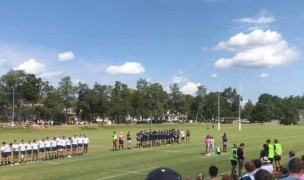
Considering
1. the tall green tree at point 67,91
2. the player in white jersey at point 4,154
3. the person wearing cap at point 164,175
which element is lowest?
the player in white jersey at point 4,154

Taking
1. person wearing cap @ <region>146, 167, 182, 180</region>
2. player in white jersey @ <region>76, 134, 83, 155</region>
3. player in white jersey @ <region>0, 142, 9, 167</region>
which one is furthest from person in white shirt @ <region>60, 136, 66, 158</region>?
person wearing cap @ <region>146, 167, 182, 180</region>

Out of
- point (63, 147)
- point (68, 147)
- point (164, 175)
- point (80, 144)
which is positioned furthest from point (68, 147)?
point (164, 175)

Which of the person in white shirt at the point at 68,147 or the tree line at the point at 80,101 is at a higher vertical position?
the tree line at the point at 80,101

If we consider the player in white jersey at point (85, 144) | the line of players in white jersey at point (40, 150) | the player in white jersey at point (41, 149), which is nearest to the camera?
the line of players in white jersey at point (40, 150)

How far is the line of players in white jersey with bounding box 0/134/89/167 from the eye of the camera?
3139 centimetres

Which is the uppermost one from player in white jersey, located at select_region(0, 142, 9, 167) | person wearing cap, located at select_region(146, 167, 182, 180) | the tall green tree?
the tall green tree

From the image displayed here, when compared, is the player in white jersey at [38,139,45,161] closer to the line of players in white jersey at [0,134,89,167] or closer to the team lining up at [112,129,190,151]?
the line of players in white jersey at [0,134,89,167]

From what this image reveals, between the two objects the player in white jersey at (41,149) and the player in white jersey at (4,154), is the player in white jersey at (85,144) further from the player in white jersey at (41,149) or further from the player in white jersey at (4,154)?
the player in white jersey at (4,154)

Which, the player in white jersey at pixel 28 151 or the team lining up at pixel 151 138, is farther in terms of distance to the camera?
the team lining up at pixel 151 138

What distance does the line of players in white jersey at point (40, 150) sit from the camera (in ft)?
103

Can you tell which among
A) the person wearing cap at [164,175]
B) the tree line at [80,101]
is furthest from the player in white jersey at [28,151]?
the tree line at [80,101]

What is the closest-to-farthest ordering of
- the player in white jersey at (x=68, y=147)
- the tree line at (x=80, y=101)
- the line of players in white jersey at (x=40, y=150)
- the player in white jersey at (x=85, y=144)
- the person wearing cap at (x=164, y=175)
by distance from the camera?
the person wearing cap at (x=164, y=175) < the line of players in white jersey at (x=40, y=150) < the player in white jersey at (x=68, y=147) < the player in white jersey at (x=85, y=144) < the tree line at (x=80, y=101)

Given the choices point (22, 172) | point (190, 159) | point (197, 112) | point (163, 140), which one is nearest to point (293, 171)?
point (22, 172)

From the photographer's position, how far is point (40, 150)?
33.2 m
